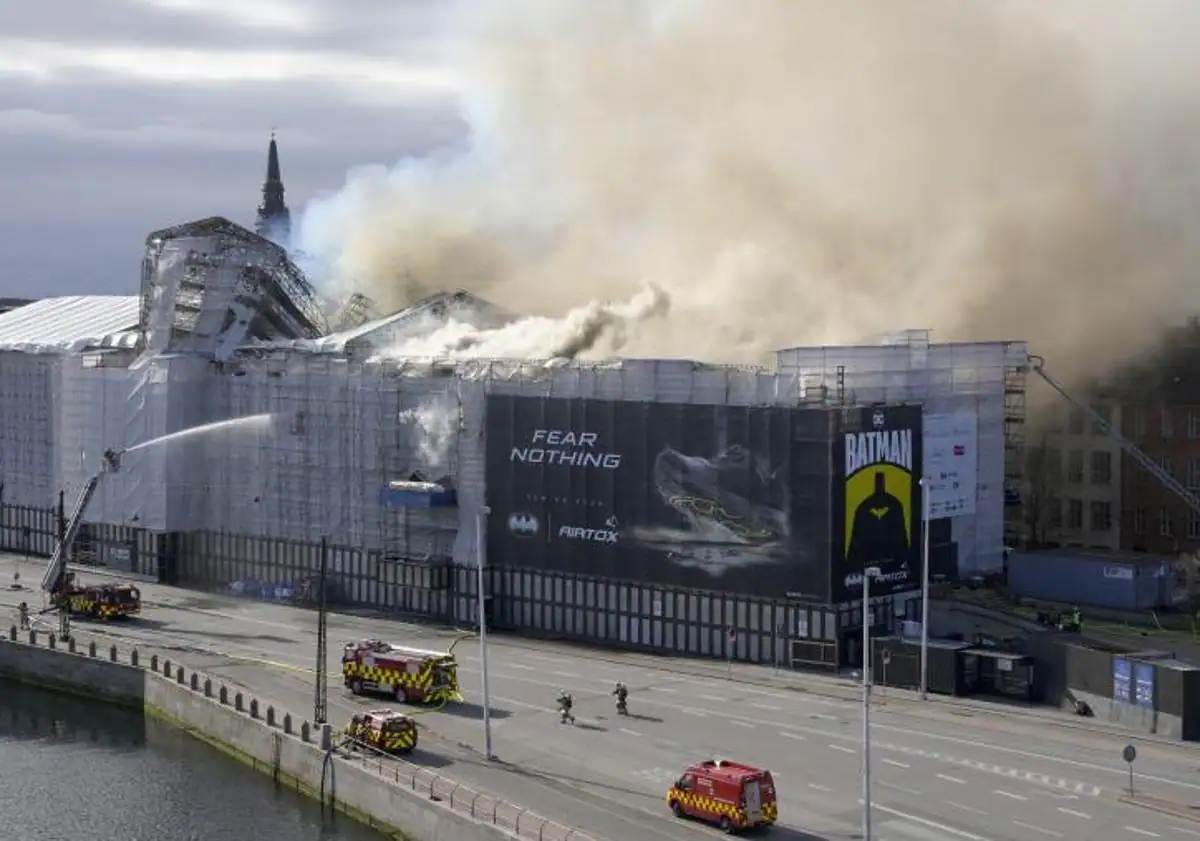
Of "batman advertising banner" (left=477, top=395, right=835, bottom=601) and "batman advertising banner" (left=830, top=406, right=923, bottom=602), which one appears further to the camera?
"batman advertising banner" (left=477, top=395, right=835, bottom=601)

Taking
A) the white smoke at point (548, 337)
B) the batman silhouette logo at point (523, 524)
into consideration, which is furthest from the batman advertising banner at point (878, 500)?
the white smoke at point (548, 337)

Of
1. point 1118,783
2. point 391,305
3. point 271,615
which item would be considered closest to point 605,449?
point 271,615

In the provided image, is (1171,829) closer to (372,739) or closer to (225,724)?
(372,739)

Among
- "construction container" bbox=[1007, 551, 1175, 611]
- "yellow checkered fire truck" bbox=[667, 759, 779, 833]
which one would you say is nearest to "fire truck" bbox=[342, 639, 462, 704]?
"yellow checkered fire truck" bbox=[667, 759, 779, 833]

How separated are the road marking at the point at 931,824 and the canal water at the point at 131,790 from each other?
12312 millimetres

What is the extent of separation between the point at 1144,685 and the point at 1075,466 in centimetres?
3343

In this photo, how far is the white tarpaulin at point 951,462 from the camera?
211ft

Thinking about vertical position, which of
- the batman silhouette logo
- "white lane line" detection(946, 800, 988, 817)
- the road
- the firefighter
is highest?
the batman silhouette logo

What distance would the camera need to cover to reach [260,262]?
84062 mm

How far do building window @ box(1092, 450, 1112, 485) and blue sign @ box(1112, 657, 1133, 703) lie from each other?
31447 millimetres

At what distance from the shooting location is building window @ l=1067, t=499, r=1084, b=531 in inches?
3231

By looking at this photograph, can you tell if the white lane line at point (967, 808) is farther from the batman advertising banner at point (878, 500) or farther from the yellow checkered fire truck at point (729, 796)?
the batman advertising banner at point (878, 500)

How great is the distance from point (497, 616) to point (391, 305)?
41.9m

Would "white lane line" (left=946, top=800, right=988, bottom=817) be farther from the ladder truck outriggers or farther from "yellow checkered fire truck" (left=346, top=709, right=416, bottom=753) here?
the ladder truck outriggers
